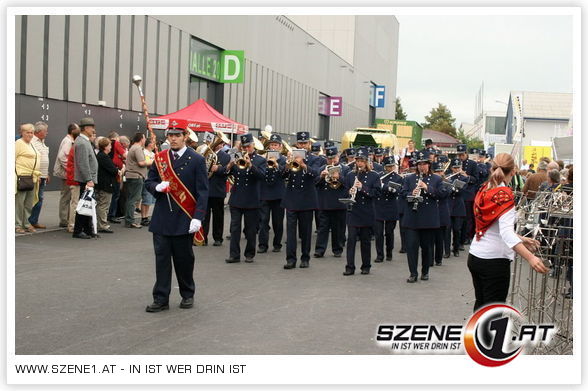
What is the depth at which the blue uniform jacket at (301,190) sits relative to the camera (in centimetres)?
1137

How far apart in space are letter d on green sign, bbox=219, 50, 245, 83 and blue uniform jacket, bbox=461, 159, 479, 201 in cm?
1611

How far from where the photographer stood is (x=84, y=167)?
1295 cm

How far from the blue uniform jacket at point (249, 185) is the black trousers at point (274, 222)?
52.8 inches

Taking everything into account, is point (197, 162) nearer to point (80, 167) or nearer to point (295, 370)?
point (295, 370)

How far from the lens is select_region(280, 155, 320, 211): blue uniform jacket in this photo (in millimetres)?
11367

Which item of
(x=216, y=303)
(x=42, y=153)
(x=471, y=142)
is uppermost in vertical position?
(x=471, y=142)

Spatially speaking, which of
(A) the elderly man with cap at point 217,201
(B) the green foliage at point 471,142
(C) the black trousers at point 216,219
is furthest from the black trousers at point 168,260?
(B) the green foliage at point 471,142

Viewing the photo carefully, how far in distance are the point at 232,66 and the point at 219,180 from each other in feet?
58.4

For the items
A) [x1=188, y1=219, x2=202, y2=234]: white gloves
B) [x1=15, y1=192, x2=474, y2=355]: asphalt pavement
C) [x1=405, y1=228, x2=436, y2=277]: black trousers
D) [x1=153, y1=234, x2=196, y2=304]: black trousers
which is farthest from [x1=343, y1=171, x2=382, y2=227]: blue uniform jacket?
[x1=188, y1=219, x2=202, y2=234]: white gloves

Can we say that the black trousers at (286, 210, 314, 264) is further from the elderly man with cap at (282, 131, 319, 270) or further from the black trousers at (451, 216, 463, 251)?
the black trousers at (451, 216, 463, 251)

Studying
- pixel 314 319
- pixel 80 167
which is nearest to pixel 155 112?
pixel 80 167

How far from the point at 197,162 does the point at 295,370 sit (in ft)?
10.6

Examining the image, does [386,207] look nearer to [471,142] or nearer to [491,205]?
[491,205]

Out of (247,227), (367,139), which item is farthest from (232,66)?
(247,227)
